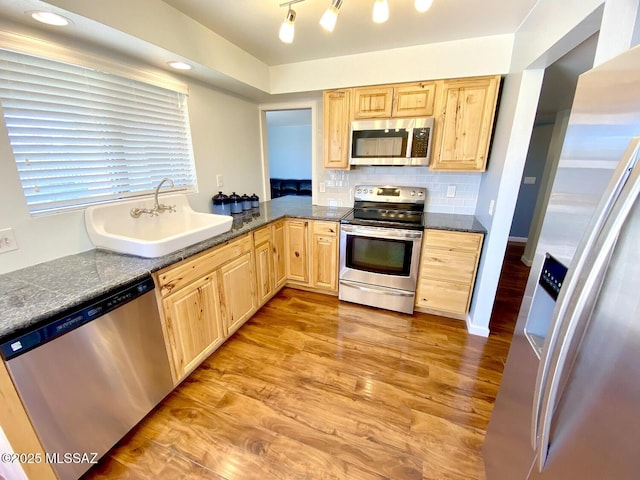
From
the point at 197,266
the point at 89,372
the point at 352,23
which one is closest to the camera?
the point at 89,372

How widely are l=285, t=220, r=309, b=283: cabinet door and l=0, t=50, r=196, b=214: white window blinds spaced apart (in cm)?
122

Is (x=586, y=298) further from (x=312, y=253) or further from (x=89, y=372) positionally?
(x=312, y=253)

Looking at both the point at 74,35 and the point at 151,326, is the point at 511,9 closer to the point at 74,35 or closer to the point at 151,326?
the point at 74,35

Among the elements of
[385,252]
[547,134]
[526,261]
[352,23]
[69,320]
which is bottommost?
[526,261]

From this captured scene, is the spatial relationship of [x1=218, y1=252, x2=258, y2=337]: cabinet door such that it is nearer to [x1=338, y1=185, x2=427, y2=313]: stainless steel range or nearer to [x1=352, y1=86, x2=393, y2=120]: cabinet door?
[x1=338, y1=185, x2=427, y2=313]: stainless steel range

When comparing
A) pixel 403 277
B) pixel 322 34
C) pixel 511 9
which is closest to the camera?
pixel 511 9

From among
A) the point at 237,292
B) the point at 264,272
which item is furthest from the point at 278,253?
the point at 237,292

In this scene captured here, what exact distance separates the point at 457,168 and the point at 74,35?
2.85 m

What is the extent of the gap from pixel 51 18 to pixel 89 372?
5.66ft

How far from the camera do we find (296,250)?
9.61 feet

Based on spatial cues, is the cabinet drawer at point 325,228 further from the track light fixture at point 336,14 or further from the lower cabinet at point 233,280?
the track light fixture at point 336,14

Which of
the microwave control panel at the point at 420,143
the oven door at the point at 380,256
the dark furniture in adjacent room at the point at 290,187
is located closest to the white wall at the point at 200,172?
the oven door at the point at 380,256

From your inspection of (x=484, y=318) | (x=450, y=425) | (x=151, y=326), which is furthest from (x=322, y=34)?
(x=450, y=425)

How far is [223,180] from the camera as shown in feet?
9.24
